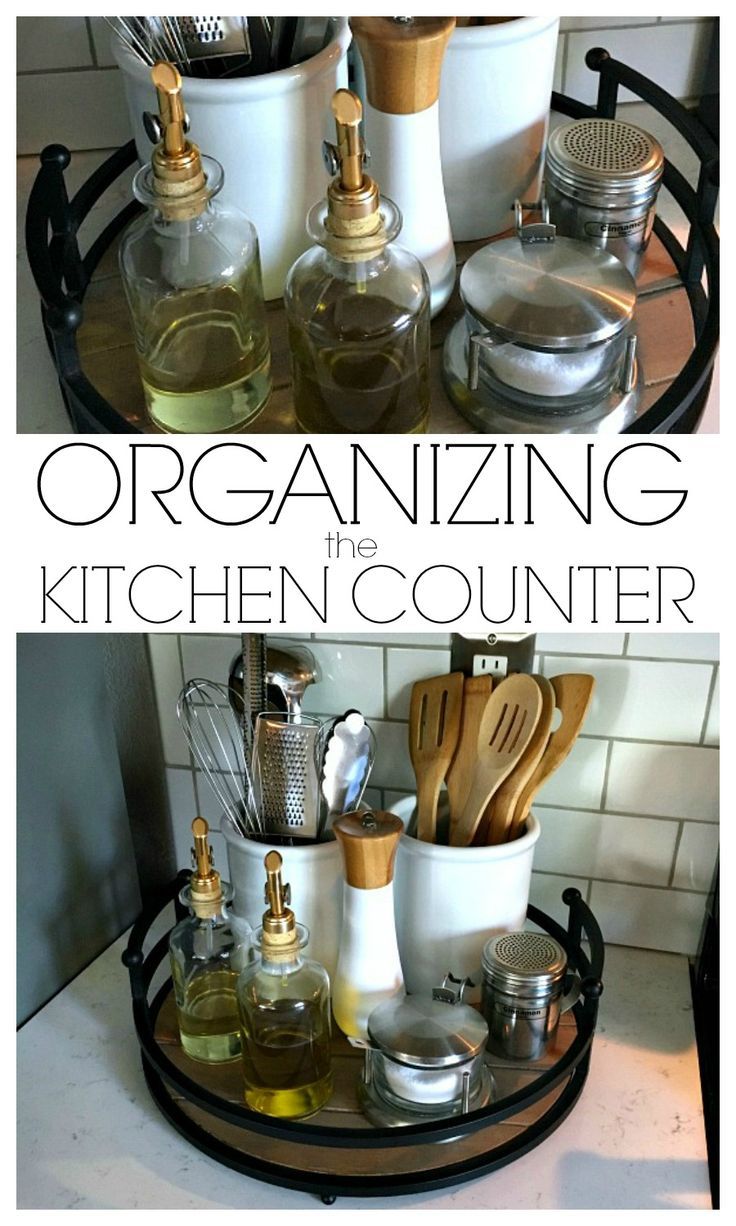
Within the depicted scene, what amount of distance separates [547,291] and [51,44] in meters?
0.44

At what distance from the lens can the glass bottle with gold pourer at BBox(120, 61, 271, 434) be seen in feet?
1.89

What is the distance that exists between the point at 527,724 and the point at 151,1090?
1.14ft

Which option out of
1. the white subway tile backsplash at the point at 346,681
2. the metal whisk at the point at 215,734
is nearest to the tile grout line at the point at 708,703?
the white subway tile backsplash at the point at 346,681

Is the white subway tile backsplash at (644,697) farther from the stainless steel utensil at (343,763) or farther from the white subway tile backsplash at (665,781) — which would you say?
the stainless steel utensil at (343,763)

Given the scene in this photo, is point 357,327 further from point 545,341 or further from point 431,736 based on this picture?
point 431,736

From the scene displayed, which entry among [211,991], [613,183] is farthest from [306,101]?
[211,991]

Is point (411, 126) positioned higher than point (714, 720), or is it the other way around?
point (411, 126)

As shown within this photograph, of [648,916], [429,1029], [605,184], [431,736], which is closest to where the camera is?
[605,184]

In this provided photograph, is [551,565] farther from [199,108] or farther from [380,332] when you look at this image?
[199,108]

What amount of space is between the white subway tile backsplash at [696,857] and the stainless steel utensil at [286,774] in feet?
0.97

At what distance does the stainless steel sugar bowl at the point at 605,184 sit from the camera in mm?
630

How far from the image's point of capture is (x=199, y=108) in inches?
22.6

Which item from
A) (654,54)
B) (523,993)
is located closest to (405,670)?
(523,993)

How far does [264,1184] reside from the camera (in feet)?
2.44
